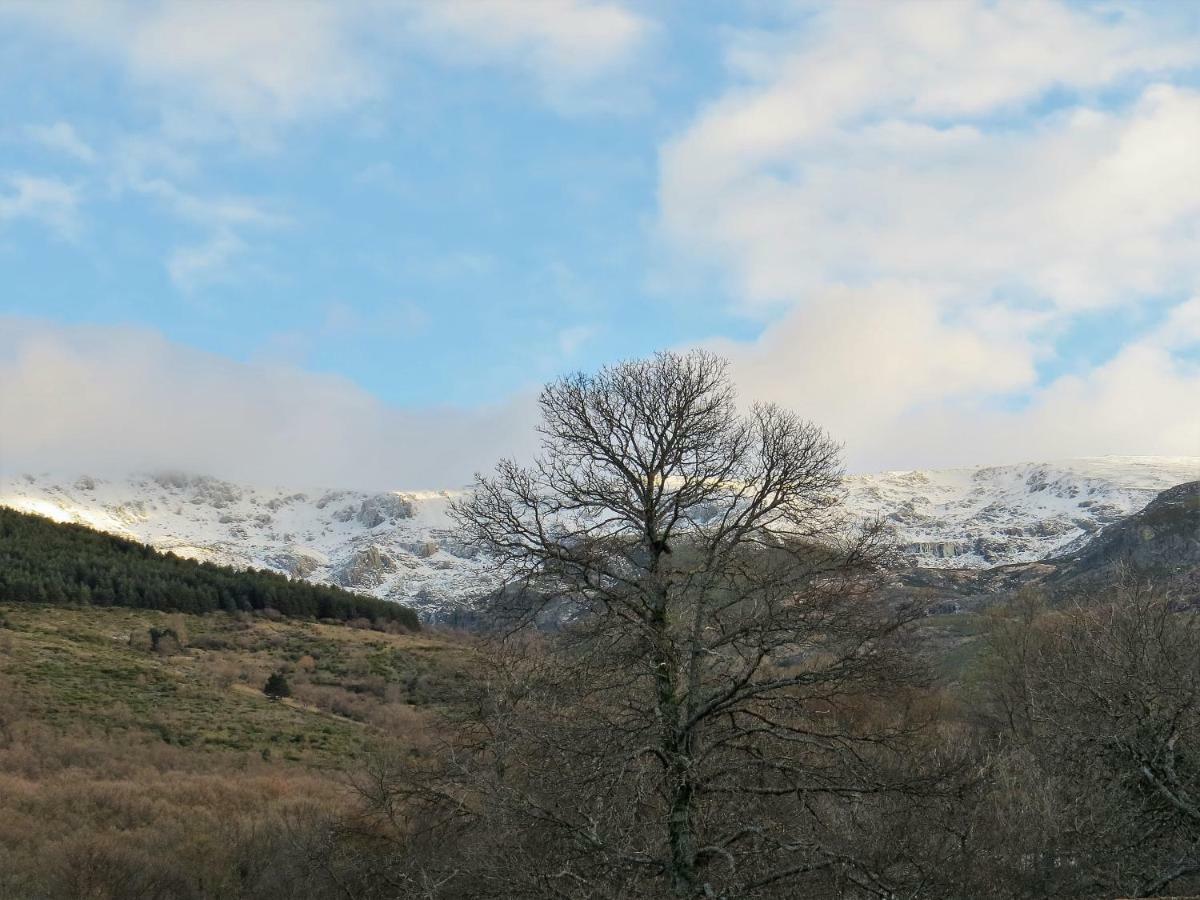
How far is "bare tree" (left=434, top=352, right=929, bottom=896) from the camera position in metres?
14.6

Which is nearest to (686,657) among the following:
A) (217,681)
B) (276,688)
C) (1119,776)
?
(1119,776)

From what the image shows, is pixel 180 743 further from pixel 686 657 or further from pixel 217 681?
pixel 686 657

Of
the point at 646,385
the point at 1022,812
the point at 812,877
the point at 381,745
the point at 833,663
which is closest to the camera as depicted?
the point at 812,877

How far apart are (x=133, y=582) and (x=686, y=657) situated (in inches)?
4781

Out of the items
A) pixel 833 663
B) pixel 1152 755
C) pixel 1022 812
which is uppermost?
pixel 833 663

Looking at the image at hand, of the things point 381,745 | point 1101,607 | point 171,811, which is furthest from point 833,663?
point 381,745

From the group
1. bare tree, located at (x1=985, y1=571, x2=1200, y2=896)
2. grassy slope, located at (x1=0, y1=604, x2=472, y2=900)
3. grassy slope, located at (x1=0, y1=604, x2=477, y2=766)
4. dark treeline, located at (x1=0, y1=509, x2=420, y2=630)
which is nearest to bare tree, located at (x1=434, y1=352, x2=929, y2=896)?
bare tree, located at (x1=985, y1=571, x2=1200, y2=896)

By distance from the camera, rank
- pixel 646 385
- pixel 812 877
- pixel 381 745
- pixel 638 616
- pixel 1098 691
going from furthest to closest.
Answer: pixel 381 745 → pixel 1098 691 → pixel 646 385 → pixel 638 616 → pixel 812 877

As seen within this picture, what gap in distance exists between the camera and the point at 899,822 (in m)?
21.0

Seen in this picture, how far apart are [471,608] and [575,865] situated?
188 inches

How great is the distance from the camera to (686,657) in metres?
15.7

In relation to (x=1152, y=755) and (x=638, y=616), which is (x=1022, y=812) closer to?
(x=1152, y=755)

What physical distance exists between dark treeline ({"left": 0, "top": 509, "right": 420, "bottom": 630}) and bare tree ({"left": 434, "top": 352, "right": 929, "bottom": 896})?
4204 inches

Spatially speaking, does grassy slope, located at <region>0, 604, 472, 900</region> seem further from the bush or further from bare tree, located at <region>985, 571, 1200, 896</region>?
bare tree, located at <region>985, 571, 1200, 896</region>
